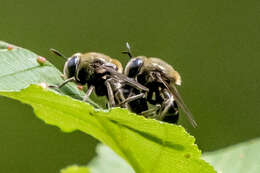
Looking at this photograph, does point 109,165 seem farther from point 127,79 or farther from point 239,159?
point 127,79

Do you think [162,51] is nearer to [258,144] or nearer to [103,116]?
[258,144]

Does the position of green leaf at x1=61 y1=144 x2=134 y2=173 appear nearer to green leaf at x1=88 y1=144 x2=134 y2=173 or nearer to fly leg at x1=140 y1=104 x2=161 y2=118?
green leaf at x1=88 y1=144 x2=134 y2=173

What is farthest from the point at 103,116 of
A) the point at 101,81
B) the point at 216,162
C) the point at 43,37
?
the point at 43,37

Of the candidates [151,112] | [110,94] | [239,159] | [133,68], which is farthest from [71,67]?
[239,159]

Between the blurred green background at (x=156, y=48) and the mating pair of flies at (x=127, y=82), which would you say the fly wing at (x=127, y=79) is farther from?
the blurred green background at (x=156, y=48)

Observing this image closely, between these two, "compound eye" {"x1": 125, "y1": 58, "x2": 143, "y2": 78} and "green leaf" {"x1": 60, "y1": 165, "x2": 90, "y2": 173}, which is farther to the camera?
"compound eye" {"x1": 125, "y1": 58, "x2": 143, "y2": 78}

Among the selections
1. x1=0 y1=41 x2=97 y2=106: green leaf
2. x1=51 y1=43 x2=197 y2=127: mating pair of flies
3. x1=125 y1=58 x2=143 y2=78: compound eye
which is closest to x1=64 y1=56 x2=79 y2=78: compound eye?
x1=51 y1=43 x2=197 y2=127: mating pair of flies
